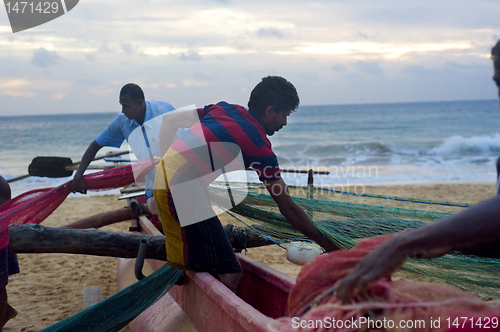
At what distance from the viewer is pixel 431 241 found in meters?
1.00

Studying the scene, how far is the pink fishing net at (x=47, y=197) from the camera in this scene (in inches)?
118

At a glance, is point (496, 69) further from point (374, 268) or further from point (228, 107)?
point (228, 107)

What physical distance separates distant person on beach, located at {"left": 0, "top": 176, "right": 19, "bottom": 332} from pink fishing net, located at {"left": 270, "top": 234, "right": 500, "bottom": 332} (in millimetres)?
2765

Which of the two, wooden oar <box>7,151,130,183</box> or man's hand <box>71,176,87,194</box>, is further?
wooden oar <box>7,151,130,183</box>

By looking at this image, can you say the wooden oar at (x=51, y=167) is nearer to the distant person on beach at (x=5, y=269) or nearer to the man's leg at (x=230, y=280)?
the distant person on beach at (x=5, y=269)

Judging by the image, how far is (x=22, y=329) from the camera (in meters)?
3.56

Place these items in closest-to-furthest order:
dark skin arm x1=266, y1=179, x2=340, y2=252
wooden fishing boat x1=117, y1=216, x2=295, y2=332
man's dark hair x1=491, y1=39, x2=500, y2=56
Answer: man's dark hair x1=491, y1=39, x2=500, y2=56 < wooden fishing boat x1=117, y1=216, x2=295, y2=332 < dark skin arm x1=266, y1=179, x2=340, y2=252

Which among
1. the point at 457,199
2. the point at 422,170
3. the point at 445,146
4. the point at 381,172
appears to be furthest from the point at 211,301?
the point at 445,146

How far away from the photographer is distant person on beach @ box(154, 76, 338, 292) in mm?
2195

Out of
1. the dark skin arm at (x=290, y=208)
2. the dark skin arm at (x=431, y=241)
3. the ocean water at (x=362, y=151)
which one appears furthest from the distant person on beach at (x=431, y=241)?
the ocean water at (x=362, y=151)

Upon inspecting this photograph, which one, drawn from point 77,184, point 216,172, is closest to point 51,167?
point 77,184

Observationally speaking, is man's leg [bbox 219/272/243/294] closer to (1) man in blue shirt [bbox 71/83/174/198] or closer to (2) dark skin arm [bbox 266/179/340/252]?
(2) dark skin arm [bbox 266/179/340/252]

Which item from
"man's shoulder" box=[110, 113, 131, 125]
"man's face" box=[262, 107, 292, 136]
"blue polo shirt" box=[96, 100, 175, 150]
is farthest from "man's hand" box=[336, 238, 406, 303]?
"man's shoulder" box=[110, 113, 131, 125]

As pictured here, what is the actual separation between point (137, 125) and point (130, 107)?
0.21 metres
